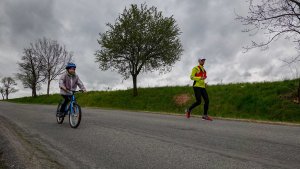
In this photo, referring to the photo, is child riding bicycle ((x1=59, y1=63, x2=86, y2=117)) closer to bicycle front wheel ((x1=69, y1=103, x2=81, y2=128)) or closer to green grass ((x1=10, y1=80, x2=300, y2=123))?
bicycle front wheel ((x1=69, y1=103, x2=81, y2=128))

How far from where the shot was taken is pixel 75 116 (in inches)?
348

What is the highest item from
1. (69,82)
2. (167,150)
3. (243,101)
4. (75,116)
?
(69,82)

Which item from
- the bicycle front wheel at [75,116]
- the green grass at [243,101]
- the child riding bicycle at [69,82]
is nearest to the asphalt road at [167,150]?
the bicycle front wheel at [75,116]

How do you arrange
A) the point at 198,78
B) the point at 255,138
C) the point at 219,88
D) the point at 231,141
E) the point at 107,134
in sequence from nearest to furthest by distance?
1. the point at 231,141
2. the point at 255,138
3. the point at 107,134
4. the point at 198,78
5. the point at 219,88

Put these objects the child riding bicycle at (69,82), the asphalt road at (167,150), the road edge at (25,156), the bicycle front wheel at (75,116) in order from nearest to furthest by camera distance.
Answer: the road edge at (25,156)
the asphalt road at (167,150)
the bicycle front wheel at (75,116)
the child riding bicycle at (69,82)

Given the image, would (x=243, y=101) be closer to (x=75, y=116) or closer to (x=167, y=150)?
(x=75, y=116)

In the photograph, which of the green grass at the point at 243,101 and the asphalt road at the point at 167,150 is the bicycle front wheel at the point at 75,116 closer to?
the asphalt road at the point at 167,150

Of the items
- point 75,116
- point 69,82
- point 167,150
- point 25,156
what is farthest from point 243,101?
point 25,156

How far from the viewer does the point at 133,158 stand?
481 cm

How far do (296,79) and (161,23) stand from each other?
15606 millimetres

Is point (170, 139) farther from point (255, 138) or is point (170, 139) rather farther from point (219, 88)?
point (219, 88)

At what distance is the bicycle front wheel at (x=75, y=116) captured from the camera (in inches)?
340

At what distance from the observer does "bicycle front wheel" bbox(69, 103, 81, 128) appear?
863 cm

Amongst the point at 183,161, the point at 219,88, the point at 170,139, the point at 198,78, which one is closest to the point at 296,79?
the point at 219,88
